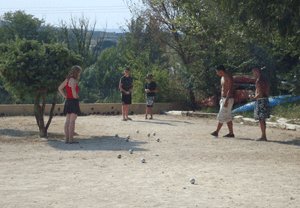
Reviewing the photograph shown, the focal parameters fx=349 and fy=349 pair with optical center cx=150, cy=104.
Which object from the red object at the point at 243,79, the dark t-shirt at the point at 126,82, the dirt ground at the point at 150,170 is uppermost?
the red object at the point at 243,79

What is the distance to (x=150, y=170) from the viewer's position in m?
5.73

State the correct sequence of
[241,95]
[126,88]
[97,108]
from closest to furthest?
[126,88] < [241,95] < [97,108]

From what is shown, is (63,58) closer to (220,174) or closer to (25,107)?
(220,174)

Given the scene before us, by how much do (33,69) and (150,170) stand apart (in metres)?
4.35

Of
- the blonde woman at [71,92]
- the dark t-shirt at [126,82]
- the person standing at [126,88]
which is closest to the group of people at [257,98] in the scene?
the blonde woman at [71,92]

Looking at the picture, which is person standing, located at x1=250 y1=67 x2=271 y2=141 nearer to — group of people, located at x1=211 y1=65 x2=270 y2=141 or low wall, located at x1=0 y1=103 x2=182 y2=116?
group of people, located at x1=211 y1=65 x2=270 y2=141

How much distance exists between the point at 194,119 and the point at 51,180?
31.3ft

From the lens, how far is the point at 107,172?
5551mm

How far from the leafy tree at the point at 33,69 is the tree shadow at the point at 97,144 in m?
1.29

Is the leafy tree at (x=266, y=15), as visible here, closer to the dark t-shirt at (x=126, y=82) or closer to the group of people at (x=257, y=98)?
the group of people at (x=257, y=98)

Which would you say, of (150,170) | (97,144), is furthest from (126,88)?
(150,170)

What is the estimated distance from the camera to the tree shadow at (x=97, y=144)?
774cm

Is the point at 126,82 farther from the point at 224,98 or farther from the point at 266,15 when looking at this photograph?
the point at 266,15

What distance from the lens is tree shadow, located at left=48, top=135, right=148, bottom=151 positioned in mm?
7736
